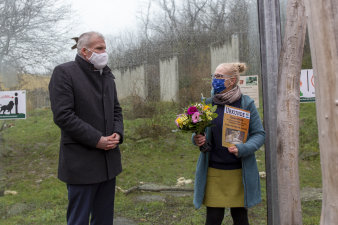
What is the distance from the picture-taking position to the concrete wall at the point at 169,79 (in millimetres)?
4312

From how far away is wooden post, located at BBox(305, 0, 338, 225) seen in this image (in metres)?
1.58

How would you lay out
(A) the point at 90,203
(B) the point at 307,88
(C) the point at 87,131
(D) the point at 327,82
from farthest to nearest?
(B) the point at 307,88, (A) the point at 90,203, (C) the point at 87,131, (D) the point at 327,82

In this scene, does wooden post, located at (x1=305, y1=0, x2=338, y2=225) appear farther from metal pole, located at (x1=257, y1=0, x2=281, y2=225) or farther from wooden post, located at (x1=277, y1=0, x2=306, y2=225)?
metal pole, located at (x1=257, y1=0, x2=281, y2=225)

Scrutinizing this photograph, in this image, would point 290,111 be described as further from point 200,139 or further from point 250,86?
point 250,86

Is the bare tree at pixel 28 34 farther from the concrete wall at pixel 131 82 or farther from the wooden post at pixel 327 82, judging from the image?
the wooden post at pixel 327 82

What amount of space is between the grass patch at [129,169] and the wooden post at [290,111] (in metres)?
1.15

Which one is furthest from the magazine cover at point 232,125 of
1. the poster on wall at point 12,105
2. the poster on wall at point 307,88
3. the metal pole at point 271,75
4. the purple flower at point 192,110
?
the poster on wall at point 12,105

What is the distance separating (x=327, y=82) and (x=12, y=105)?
381 cm

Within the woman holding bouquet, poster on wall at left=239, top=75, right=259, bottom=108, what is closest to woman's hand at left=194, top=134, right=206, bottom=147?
the woman holding bouquet

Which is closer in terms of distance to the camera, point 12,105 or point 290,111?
point 290,111

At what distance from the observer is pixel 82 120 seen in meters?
2.50

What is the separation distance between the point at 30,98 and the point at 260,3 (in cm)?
303

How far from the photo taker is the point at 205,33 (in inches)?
167

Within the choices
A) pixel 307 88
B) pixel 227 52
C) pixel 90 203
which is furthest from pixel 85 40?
pixel 307 88
